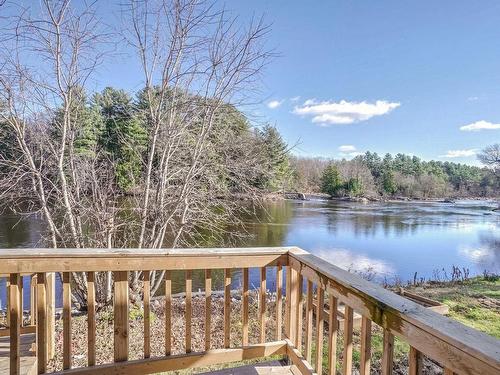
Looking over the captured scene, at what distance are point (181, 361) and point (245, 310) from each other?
1.46ft

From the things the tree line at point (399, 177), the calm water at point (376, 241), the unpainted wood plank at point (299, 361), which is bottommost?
the calm water at point (376, 241)

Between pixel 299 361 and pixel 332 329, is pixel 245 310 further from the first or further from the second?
pixel 332 329

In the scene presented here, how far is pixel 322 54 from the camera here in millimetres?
11469

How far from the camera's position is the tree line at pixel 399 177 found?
119 ft

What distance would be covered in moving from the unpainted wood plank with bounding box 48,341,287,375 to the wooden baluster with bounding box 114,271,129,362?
58 mm

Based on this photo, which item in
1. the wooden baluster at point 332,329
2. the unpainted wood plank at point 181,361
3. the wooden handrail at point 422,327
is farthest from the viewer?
the unpainted wood plank at point 181,361

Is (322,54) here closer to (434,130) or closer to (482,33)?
(482,33)

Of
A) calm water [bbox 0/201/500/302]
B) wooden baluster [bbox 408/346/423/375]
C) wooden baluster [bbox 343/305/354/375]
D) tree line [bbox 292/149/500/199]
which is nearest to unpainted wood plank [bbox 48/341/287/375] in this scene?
wooden baluster [bbox 343/305/354/375]

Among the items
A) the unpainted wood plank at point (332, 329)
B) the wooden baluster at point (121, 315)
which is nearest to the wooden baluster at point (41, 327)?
the wooden baluster at point (121, 315)

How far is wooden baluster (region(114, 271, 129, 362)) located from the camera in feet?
5.57

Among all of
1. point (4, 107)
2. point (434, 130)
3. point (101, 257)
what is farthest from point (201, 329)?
point (434, 130)

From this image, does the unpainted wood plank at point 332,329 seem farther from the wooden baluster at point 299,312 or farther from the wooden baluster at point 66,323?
the wooden baluster at point 66,323

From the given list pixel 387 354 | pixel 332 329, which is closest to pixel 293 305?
pixel 332 329

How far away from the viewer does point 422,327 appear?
937mm
